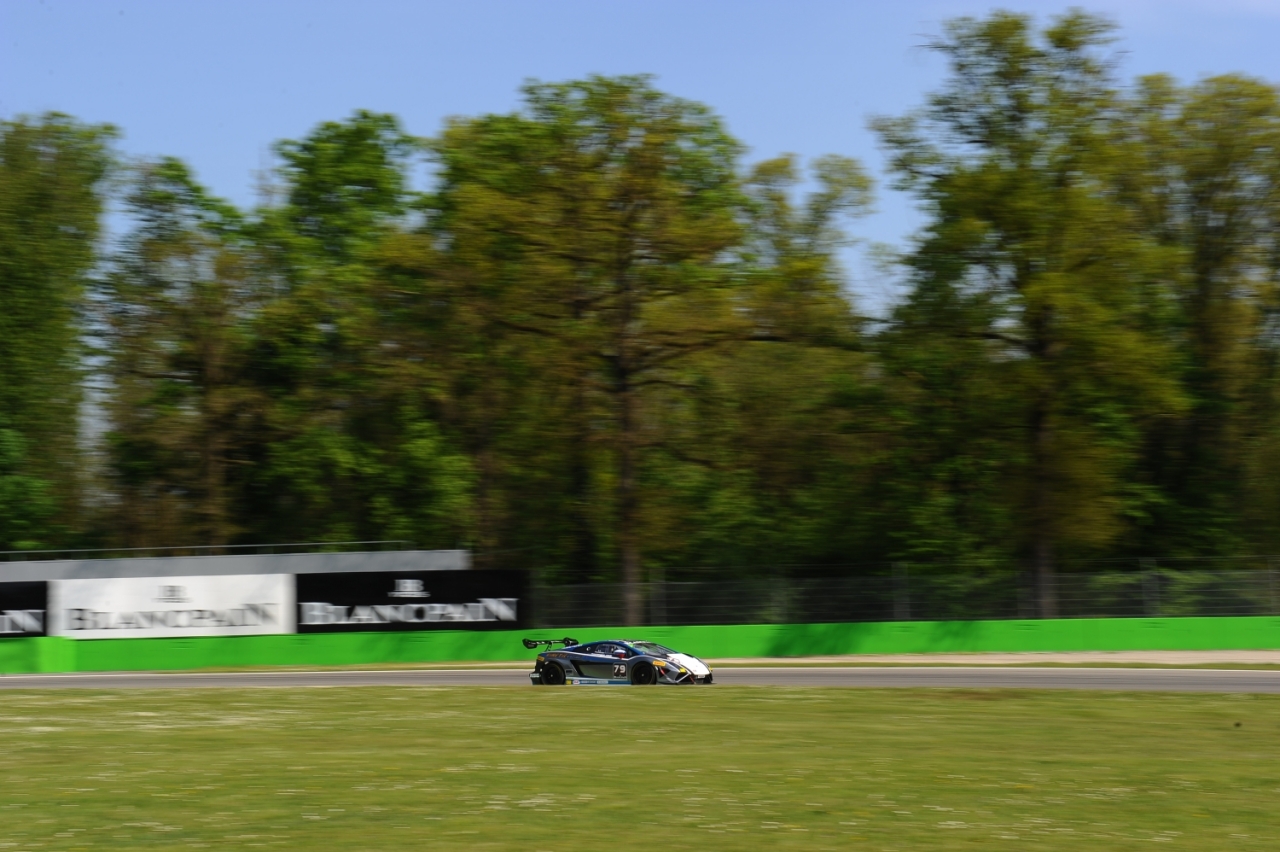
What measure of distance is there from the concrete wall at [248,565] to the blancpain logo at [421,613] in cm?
123

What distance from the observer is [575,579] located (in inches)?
1736

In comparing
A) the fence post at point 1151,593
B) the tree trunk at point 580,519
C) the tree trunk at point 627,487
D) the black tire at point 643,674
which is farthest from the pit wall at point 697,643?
the tree trunk at point 580,519

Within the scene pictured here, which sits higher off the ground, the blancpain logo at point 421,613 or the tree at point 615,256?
the tree at point 615,256

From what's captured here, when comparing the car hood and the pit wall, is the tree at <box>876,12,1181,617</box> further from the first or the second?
the car hood

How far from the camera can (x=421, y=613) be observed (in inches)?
1499

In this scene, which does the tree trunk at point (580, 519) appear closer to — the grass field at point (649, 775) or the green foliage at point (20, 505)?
the green foliage at point (20, 505)

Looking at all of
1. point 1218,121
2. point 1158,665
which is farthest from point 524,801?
point 1218,121

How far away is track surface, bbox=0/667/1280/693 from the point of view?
84.7ft

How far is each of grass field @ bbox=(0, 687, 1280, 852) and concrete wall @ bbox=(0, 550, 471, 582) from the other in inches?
683

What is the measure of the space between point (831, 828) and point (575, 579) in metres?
34.4

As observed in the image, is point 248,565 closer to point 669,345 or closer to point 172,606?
point 172,606

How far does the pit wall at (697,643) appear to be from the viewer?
35.7m

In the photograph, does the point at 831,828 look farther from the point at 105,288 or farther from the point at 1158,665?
the point at 105,288

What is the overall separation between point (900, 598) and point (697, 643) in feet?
18.7
